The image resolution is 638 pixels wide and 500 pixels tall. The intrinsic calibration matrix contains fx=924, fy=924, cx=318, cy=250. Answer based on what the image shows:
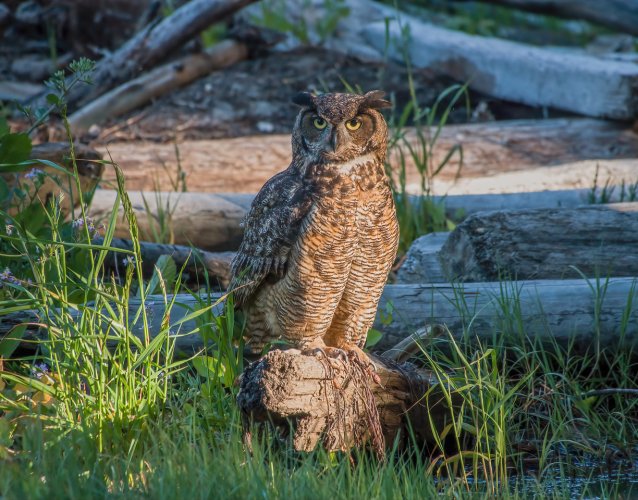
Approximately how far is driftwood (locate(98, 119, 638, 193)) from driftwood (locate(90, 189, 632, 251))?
3.59 ft

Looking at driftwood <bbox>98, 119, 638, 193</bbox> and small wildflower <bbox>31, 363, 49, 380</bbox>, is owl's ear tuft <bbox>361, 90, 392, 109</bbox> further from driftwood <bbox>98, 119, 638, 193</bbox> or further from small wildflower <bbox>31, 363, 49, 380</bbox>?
driftwood <bbox>98, 119, 638, 193</bbox>

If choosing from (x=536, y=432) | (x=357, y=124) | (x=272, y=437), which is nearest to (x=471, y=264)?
(x=536, y=432)

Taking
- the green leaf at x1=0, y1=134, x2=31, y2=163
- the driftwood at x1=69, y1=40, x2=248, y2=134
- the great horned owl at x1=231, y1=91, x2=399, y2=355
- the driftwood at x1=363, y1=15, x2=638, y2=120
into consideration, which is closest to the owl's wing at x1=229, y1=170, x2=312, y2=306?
the great horned owl at x1=231, y1=91, x2=399, y2=355

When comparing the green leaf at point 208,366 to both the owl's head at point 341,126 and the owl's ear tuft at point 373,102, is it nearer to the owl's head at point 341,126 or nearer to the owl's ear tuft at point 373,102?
the owl's head at point 341,126

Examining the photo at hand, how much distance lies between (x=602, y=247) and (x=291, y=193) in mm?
1701

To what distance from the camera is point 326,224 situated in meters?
3.57

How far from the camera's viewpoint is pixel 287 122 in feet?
29.1

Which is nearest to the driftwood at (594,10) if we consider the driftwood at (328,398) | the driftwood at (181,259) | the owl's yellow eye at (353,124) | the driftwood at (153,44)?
the driftwood at (153,44)

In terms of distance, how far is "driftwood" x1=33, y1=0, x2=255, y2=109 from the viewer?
343 inches

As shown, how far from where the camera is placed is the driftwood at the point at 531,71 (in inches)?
319

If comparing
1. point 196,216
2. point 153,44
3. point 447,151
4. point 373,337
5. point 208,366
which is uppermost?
point 153,44

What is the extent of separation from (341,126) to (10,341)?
1.51 metres

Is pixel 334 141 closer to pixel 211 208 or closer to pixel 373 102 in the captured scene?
pixel 373 102

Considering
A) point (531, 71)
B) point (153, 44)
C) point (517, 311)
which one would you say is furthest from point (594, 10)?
point (517, 311)
